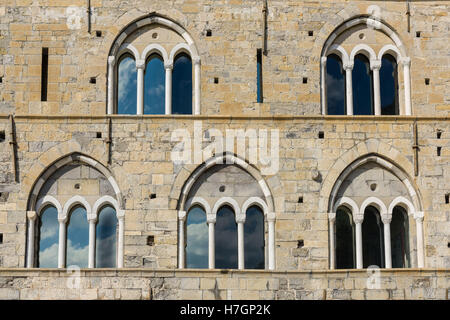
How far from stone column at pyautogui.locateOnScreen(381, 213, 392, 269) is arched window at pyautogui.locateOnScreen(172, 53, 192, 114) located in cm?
512

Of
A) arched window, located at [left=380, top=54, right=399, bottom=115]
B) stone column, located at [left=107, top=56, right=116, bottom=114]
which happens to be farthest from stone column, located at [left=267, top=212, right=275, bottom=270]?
stone column, located at [left=107, top=56, right=116, bottom=114]

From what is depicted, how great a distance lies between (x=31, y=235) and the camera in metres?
20.3

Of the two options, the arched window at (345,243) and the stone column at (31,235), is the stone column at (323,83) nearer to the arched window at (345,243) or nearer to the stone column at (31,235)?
the arched window at (345,243)

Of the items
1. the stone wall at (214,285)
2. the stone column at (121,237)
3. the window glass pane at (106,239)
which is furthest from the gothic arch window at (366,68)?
the window glass pane at (106,239)

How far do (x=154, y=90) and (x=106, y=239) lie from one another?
3.66 meters

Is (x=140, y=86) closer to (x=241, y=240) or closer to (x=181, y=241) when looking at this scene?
(x=181, y=241)

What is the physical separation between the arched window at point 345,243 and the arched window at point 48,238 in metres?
6.26

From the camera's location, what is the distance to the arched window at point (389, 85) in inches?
851

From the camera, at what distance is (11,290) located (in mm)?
19250

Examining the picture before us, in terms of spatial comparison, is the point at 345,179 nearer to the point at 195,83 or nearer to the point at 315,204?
the point at 315,204

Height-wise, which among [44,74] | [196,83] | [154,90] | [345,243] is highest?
[44,74]

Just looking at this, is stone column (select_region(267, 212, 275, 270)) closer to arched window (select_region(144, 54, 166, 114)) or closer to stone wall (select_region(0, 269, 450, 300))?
stone wall (select_region(0, 269, 450, 300))

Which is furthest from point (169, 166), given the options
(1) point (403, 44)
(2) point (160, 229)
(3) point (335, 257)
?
(1) point (403, 44)

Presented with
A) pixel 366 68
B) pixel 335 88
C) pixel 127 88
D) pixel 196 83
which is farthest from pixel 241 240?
pixel 366 68
